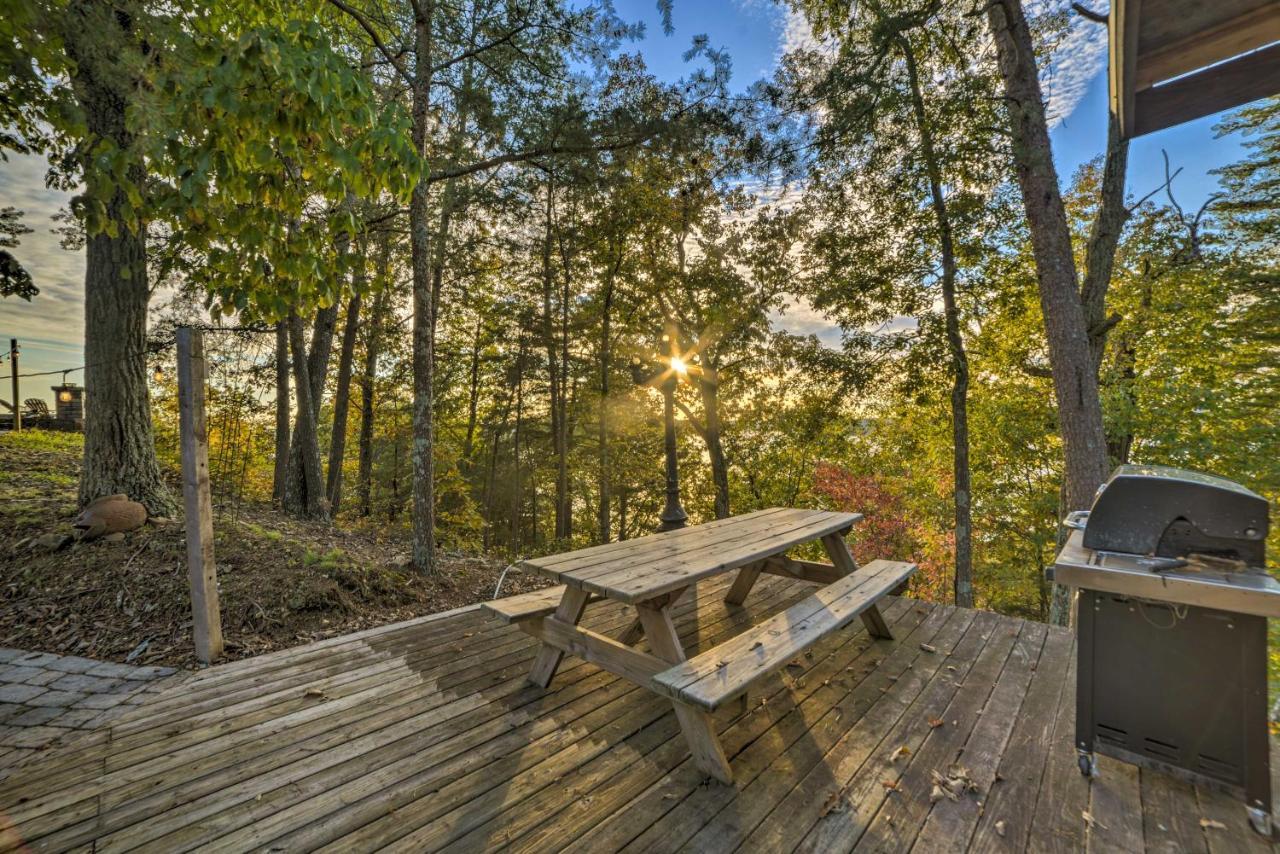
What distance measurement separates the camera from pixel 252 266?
174 centimetres

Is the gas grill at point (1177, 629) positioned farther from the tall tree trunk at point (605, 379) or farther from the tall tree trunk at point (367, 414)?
the tall tree trunk at point (367, 414)

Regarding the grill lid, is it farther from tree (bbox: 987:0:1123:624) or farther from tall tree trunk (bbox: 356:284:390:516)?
tall tree trunk (bbox: 356:284:390:516)

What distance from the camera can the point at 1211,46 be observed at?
1838 millimetres

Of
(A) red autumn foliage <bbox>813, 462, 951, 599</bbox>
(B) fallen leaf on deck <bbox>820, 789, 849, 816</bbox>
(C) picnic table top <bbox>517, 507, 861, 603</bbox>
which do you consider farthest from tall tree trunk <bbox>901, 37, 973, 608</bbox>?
(A) red autumn foliage <bbox>813, 462, 951, 599</bbox>

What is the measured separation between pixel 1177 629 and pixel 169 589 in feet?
18.0

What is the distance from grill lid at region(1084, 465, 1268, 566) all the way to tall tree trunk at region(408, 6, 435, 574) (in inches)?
182

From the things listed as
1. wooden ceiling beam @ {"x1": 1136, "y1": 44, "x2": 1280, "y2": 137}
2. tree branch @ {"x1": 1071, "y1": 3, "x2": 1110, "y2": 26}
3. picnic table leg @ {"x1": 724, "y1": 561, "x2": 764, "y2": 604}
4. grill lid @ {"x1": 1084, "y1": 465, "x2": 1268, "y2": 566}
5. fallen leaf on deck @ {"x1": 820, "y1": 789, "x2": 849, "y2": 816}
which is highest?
tree branch @ {"x1": 1071, "y1": 3, "x2": 1110, "y2": 26}

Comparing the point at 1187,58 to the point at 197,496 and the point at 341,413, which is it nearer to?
the point at 197,496

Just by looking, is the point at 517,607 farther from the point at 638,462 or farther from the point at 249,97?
the point at 638,462

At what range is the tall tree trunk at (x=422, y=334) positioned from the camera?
442 cm

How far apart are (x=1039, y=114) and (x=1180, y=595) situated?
5148mm

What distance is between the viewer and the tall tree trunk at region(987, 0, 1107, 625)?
4598mm

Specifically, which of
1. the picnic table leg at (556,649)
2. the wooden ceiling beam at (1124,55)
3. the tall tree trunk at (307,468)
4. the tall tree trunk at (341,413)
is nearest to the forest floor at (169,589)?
the picnic table leg at (556,649)

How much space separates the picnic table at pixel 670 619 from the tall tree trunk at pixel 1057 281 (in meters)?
2.83
